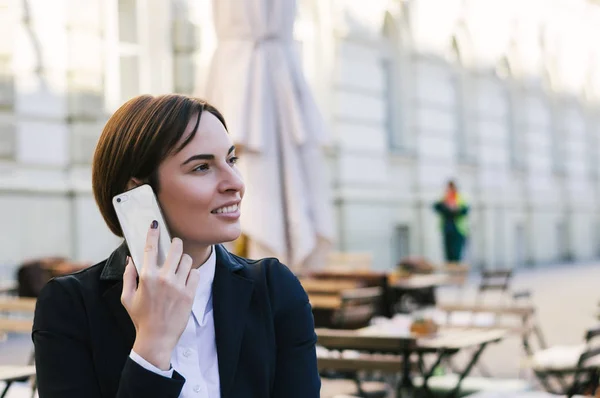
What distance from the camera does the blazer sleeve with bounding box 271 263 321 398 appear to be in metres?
1.89

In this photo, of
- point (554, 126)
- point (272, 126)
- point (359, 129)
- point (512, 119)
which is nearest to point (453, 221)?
point (359, 129)

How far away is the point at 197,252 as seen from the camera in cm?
185

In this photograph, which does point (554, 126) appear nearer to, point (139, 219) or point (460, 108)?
point (460, 108)

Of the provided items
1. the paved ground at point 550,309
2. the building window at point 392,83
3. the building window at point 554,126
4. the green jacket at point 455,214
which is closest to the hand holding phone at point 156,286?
the paved ground at point 550,309

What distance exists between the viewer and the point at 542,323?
37.5ft

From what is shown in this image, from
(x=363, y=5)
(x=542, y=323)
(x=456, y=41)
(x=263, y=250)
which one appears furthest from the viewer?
(x=456, y=41)

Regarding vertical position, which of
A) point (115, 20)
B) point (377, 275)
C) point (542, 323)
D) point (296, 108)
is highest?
point (115, 20)

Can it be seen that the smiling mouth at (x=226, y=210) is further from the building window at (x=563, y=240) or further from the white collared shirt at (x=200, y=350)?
the building window at (x=563, y=240)

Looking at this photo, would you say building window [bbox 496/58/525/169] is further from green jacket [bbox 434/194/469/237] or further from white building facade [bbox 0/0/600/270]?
green jacket [bbox 434/194/469/237]

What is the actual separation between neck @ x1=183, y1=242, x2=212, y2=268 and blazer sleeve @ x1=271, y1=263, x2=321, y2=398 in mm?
158

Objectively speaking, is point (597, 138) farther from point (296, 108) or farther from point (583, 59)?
point (296, 108)

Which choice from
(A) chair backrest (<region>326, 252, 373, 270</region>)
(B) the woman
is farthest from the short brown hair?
(A) chair backrest (<region>326, 252, 373, 270</region>)

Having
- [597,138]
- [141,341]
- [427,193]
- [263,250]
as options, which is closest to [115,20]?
[263,250]

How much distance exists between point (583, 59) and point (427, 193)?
12124 mm
